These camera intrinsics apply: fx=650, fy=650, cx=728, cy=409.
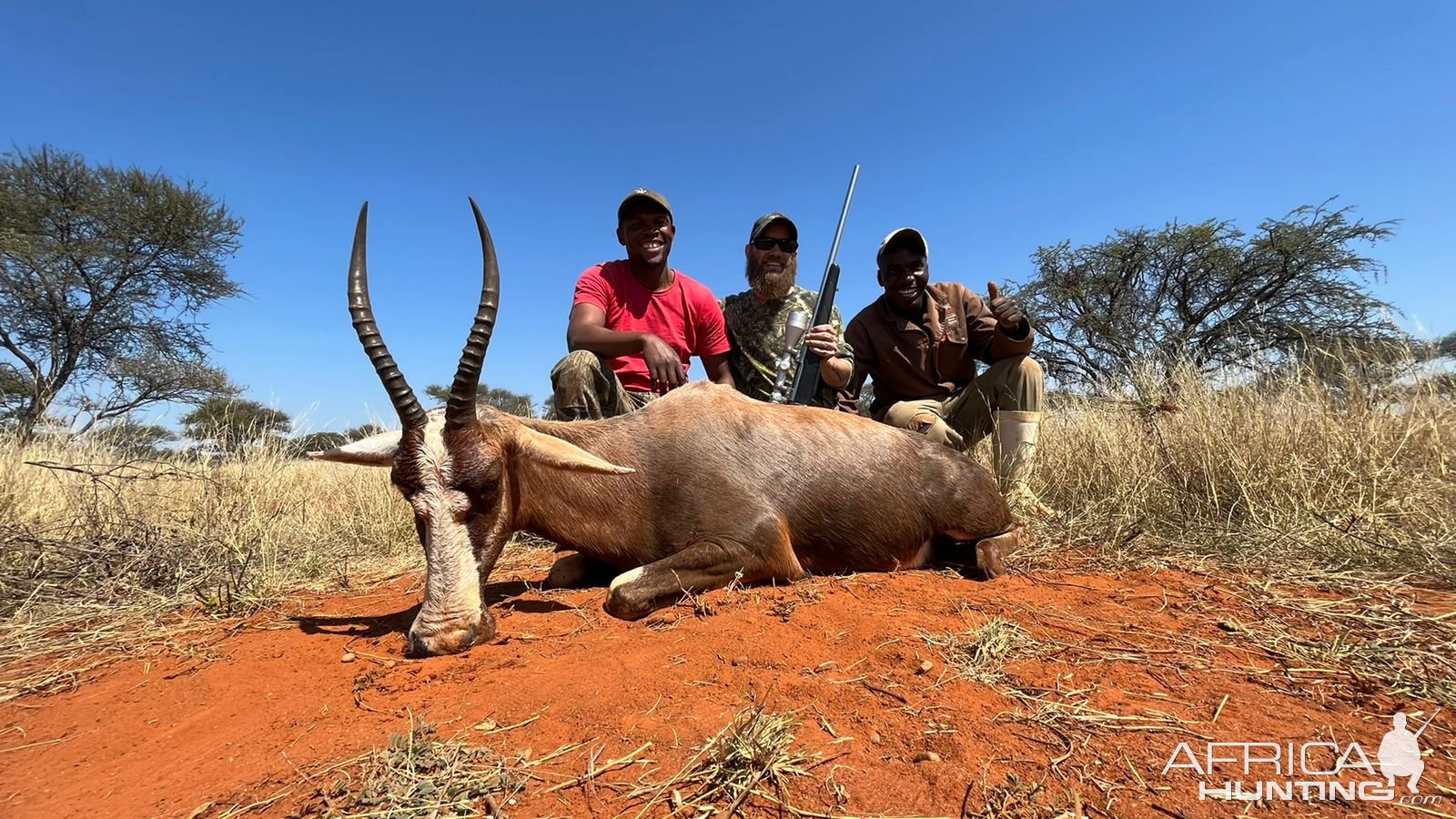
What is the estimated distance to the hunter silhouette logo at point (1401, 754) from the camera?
162 cm

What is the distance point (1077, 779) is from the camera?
5.29 ft

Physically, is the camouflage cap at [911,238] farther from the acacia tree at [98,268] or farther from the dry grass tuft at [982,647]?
the acacia tree at [98,268]

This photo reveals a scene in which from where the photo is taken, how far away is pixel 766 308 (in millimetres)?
7375

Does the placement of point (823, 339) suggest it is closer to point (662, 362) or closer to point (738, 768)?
point (662, 362)

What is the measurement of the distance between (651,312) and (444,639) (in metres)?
3.89

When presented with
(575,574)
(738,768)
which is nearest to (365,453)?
(575,574)

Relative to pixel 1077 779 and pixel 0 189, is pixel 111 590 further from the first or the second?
pixel 0 189

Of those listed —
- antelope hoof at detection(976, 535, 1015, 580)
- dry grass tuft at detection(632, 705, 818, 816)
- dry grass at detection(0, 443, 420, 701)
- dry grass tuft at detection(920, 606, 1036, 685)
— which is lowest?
antelope hoof at detection(976, 535, 1015, 580)

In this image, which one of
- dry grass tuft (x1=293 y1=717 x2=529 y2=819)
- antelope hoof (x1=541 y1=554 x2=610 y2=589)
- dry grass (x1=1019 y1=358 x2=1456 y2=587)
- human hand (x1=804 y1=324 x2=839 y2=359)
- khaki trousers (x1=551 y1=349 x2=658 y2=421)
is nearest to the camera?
dry grass tuft (x1=293 y1=717 x2=529 y2=819)

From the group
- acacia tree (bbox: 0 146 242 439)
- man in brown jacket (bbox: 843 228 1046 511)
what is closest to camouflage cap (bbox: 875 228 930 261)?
man in brown jacket (bbox: 843 228 1046 511)

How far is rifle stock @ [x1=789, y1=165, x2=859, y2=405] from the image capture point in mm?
5949

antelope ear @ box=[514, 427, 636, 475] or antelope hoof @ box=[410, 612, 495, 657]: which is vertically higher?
antelope ear @ box=[514, 427, 636, 475]

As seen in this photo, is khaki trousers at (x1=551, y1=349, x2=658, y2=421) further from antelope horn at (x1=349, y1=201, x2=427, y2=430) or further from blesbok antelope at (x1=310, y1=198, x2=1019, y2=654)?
antelope horn at (x1=349, y1=201, x2=427, y2=430)

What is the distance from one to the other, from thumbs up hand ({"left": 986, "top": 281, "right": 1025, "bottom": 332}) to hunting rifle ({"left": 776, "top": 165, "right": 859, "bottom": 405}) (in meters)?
1.53
